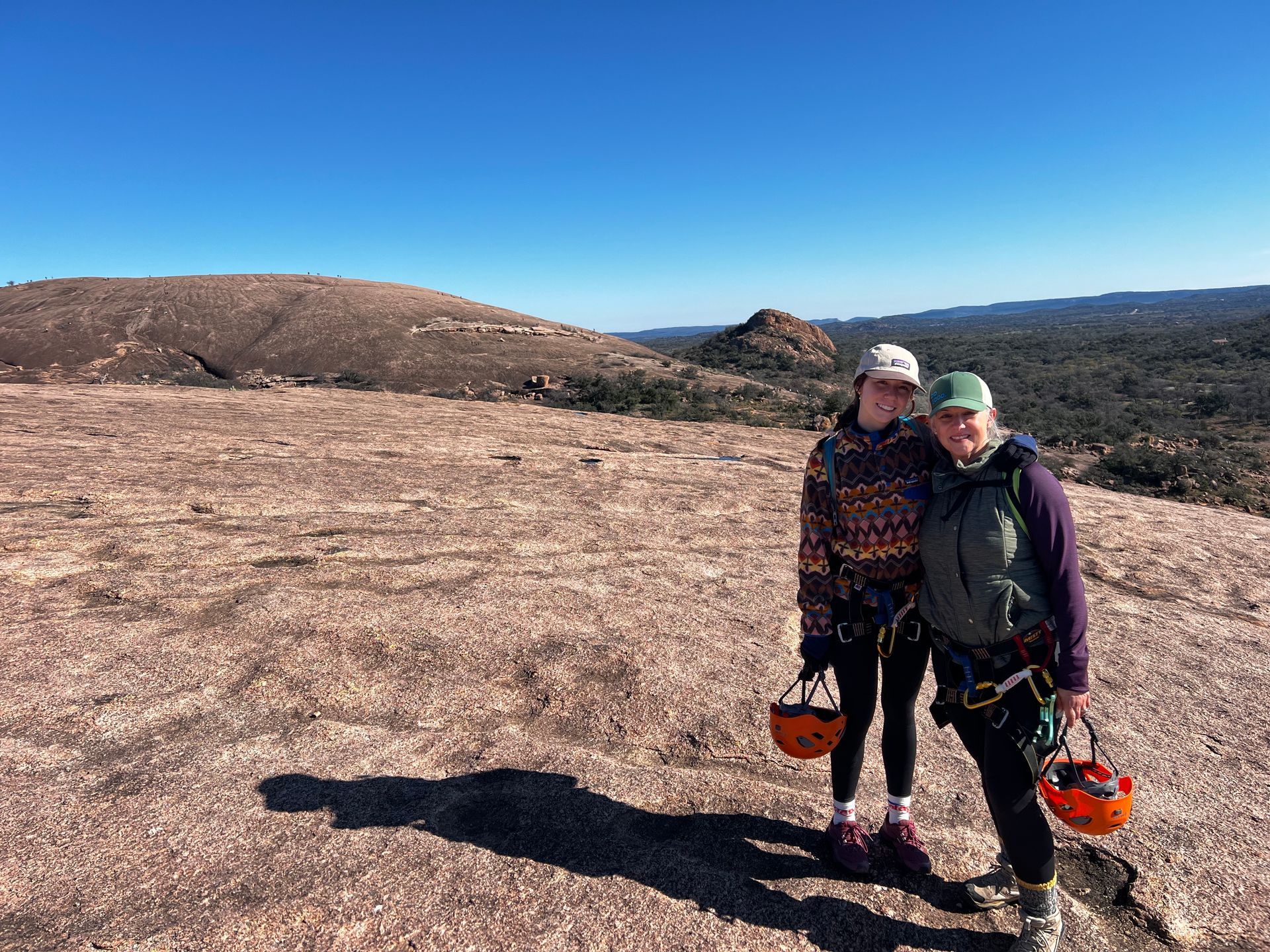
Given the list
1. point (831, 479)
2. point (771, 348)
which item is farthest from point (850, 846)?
point (771, 348)

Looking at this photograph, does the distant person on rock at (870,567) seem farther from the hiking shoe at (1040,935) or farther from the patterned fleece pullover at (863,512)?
the hiking shoe at (1040,935)

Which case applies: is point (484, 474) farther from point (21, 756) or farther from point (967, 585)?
point (967, 585)

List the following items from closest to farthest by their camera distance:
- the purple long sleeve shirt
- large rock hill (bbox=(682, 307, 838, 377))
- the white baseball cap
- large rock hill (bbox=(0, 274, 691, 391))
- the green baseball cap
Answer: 1. the purple long sleeve shirt
2. the green baseball cap
3. the white baseball cap
4. large rock hill (bbox=(0, 274, 691, 391))
5. large rock hill (bbox=(682, 307, 838, 377))

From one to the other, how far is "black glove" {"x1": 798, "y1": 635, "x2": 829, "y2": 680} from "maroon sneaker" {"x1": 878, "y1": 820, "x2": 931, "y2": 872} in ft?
2.46

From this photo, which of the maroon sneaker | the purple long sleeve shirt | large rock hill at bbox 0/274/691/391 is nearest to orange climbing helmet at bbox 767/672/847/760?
the maroon sneaker

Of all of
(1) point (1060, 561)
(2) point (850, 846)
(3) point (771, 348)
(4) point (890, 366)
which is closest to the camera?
(1) point (1060, 561)

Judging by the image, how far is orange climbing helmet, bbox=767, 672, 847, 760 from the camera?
237 cm

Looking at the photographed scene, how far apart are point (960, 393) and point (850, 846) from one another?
68.3 inches

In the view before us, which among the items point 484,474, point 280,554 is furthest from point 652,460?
point 280,554

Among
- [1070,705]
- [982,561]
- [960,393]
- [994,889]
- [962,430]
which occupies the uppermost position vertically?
[960,393]

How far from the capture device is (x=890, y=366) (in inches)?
88.1

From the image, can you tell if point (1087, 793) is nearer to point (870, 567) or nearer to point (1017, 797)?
point (1017, 797)

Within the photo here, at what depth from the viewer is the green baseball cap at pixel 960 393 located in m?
2.04

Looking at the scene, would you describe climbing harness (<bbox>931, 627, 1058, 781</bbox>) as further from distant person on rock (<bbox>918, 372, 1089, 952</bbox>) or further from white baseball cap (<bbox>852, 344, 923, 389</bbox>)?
white baseball cap (<bbox>852, 344, 923, 389</bbox>)
